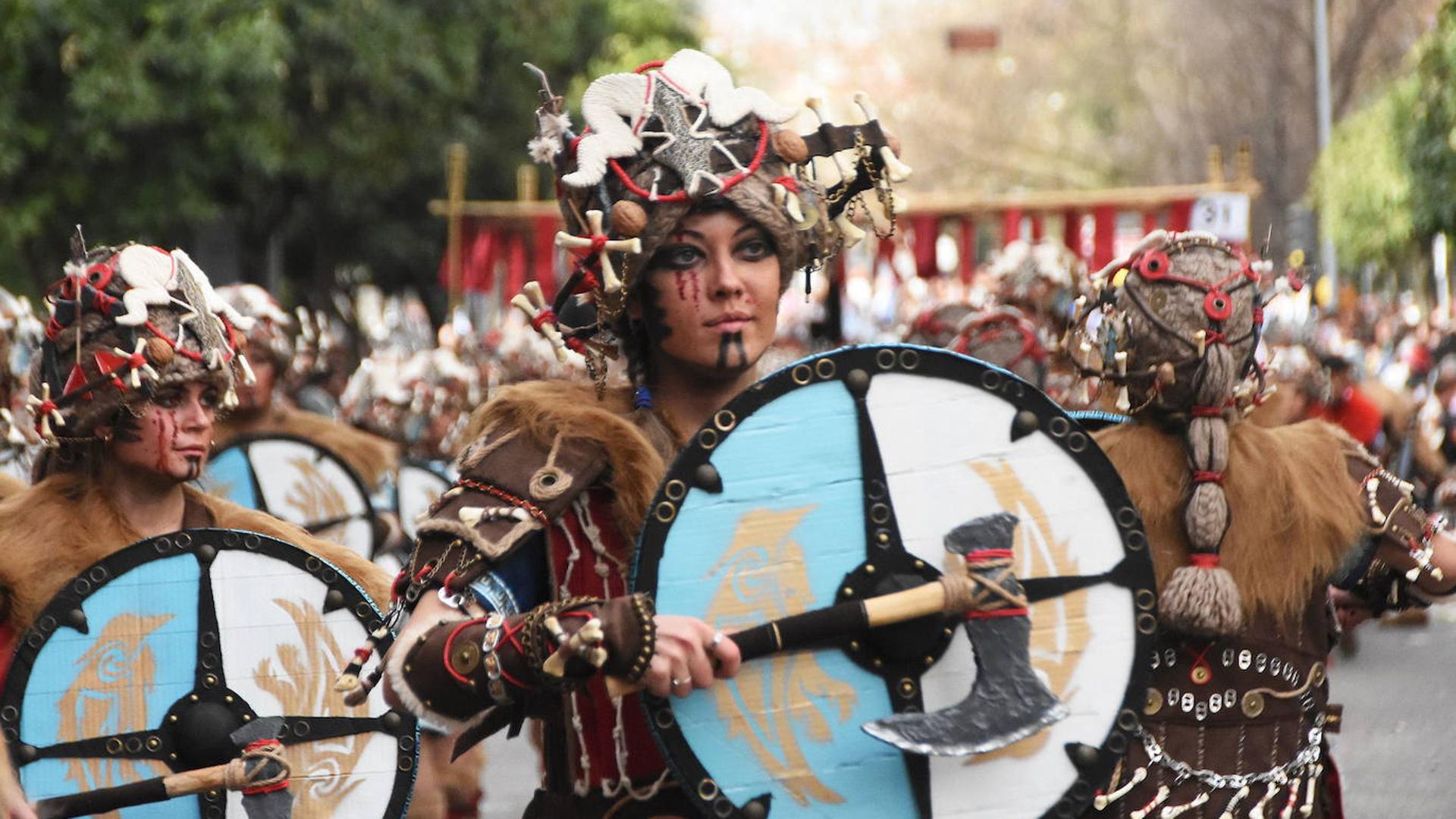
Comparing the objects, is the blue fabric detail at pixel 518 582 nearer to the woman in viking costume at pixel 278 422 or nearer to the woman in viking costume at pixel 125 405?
the woman in viking costume at pixel 125 405

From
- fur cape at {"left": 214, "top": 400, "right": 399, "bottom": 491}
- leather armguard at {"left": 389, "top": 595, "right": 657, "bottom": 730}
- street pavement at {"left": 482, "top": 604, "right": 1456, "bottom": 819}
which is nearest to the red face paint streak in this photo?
leather armguard at {"left": 389, "top": 595, "right": 657, "bottom": 730}

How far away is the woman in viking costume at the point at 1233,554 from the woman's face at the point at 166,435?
2059mm

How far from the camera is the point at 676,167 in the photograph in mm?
3375

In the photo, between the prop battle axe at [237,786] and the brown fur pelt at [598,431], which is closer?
the brown fur pelt at [598,431]

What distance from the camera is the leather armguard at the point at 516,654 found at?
2.94m

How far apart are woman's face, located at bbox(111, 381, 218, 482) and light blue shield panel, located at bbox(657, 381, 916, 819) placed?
2144 millimetres

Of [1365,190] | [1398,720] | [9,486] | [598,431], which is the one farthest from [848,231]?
[1365,190]

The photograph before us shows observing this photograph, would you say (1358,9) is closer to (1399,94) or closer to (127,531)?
(1399,94)

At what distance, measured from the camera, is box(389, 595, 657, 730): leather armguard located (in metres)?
2.94

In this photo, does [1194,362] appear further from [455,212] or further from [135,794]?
[455,212]

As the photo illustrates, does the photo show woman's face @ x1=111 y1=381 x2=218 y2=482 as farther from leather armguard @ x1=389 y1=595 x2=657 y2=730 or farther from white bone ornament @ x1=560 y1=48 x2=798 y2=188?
leather armguard @ x1=389 y1=595 x2=657 y2=730

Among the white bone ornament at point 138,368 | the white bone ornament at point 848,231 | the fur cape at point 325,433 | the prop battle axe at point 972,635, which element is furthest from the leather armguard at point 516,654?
the fur cape at point 325,433

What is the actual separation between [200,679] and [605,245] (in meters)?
1.46

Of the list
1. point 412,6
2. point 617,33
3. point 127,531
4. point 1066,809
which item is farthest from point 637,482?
point 617,33
